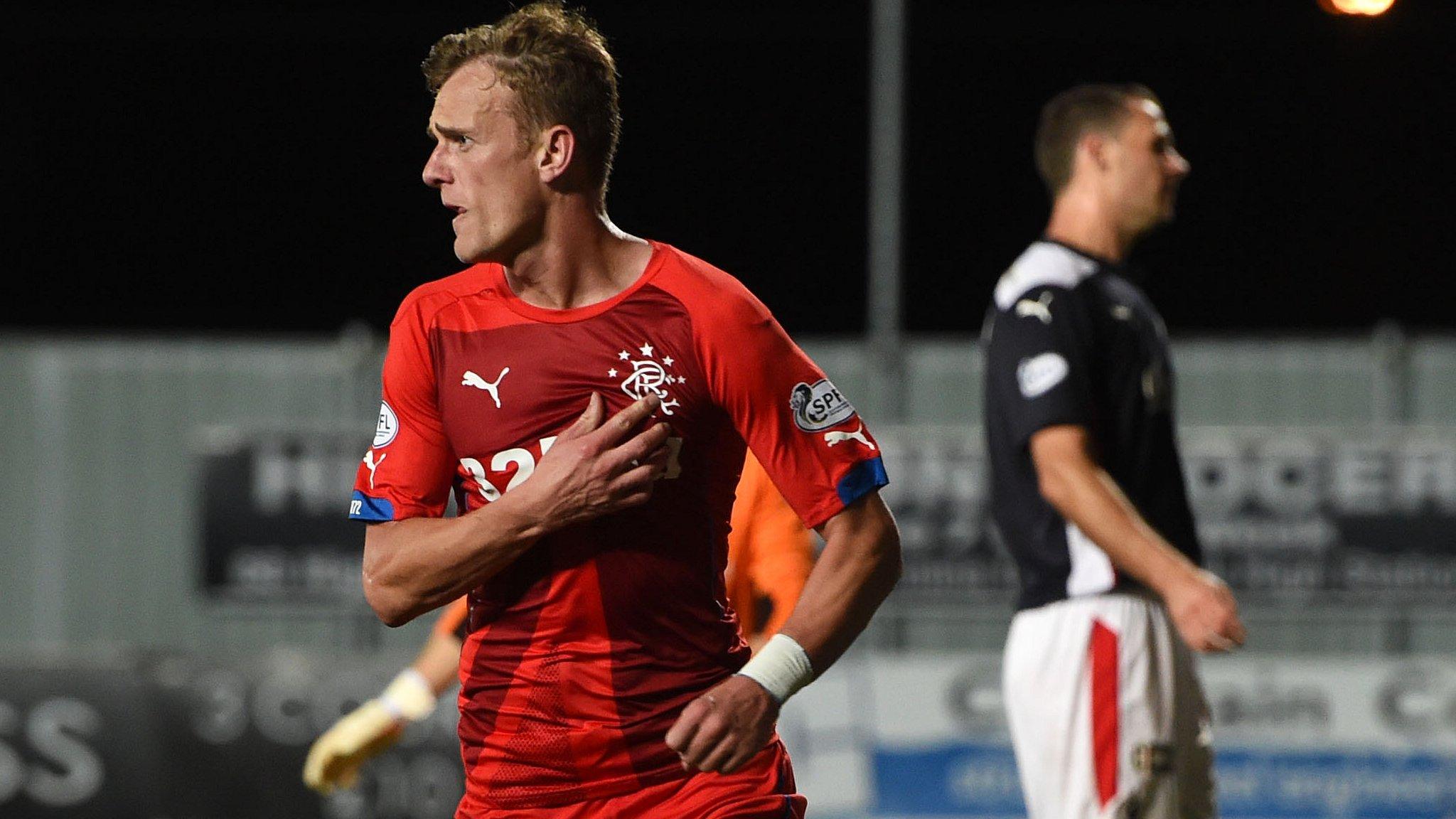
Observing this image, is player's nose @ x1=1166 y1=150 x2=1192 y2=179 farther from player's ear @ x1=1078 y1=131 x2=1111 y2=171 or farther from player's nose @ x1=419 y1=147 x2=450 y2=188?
player's nose @ x1=419 y1=147 x2=450 y2=188

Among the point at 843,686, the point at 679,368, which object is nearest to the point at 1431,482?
the point at 843,686

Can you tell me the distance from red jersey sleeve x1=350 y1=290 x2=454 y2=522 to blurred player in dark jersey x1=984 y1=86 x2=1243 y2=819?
1.86m

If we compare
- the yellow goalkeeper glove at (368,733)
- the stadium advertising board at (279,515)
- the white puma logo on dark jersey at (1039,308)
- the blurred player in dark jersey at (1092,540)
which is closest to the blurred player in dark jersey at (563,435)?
the blurred player in dark jersey at (1092,540)

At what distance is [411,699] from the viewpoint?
602 cm

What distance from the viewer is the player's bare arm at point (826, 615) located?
3.54m

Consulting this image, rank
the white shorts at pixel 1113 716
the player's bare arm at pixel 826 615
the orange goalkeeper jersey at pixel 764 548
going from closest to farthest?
the player's bare arm at pixel 826 615 < the orange goalkeeper jersey at pixel 764 548 < the white shorts at pixel 1113 716

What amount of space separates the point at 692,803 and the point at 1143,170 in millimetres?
2582

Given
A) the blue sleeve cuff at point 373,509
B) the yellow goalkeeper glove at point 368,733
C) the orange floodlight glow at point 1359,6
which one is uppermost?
the orange floodlight glow at point 1359,6

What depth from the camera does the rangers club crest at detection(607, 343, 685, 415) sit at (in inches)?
147

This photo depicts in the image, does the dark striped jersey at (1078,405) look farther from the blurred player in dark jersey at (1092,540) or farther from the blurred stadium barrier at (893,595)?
the blurred stadium barrier at (893,595)

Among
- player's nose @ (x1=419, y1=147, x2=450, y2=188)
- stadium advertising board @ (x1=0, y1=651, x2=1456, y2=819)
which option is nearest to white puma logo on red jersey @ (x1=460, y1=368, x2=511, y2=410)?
player's nose @ (x1=419, y1=147, x2=450, y2=188)

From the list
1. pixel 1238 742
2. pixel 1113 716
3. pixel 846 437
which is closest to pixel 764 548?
pixel 1113 716

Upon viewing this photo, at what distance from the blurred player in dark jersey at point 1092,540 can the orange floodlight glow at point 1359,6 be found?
2.57 feet

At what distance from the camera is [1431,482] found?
38.1 feet
